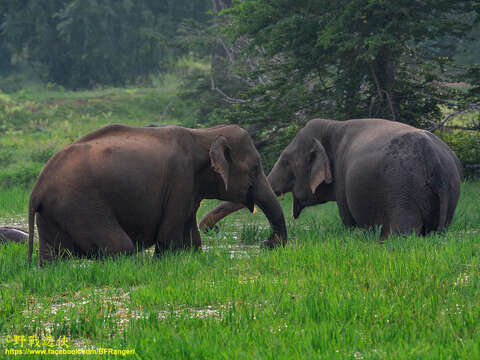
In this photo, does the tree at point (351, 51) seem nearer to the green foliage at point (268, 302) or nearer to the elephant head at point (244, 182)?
the elephant head at point (244, 182)

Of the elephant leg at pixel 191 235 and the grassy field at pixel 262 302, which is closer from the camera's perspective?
the grassy field at pixel 262 302

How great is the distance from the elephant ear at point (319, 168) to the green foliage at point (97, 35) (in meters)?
26.6

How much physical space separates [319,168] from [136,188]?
3181 millimetres

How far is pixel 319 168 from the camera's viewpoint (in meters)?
8.81

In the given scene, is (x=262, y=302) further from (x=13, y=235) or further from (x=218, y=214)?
(x=13, y=235)

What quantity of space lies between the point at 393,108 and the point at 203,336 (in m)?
10.9

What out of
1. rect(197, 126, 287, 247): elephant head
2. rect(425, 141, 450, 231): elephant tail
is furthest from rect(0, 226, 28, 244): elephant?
rect(425, 141, 450, 231): elephant tail

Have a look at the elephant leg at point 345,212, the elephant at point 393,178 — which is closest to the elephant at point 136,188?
the elephant at point 393,178

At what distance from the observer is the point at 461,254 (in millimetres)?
5801

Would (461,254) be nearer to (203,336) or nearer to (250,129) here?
(203,336)

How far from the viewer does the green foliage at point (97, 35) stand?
35.1 m

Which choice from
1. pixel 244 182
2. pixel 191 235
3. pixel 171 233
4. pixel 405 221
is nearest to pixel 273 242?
pixel 244 182

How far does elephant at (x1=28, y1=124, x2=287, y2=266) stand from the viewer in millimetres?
6203

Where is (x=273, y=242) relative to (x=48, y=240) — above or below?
below
